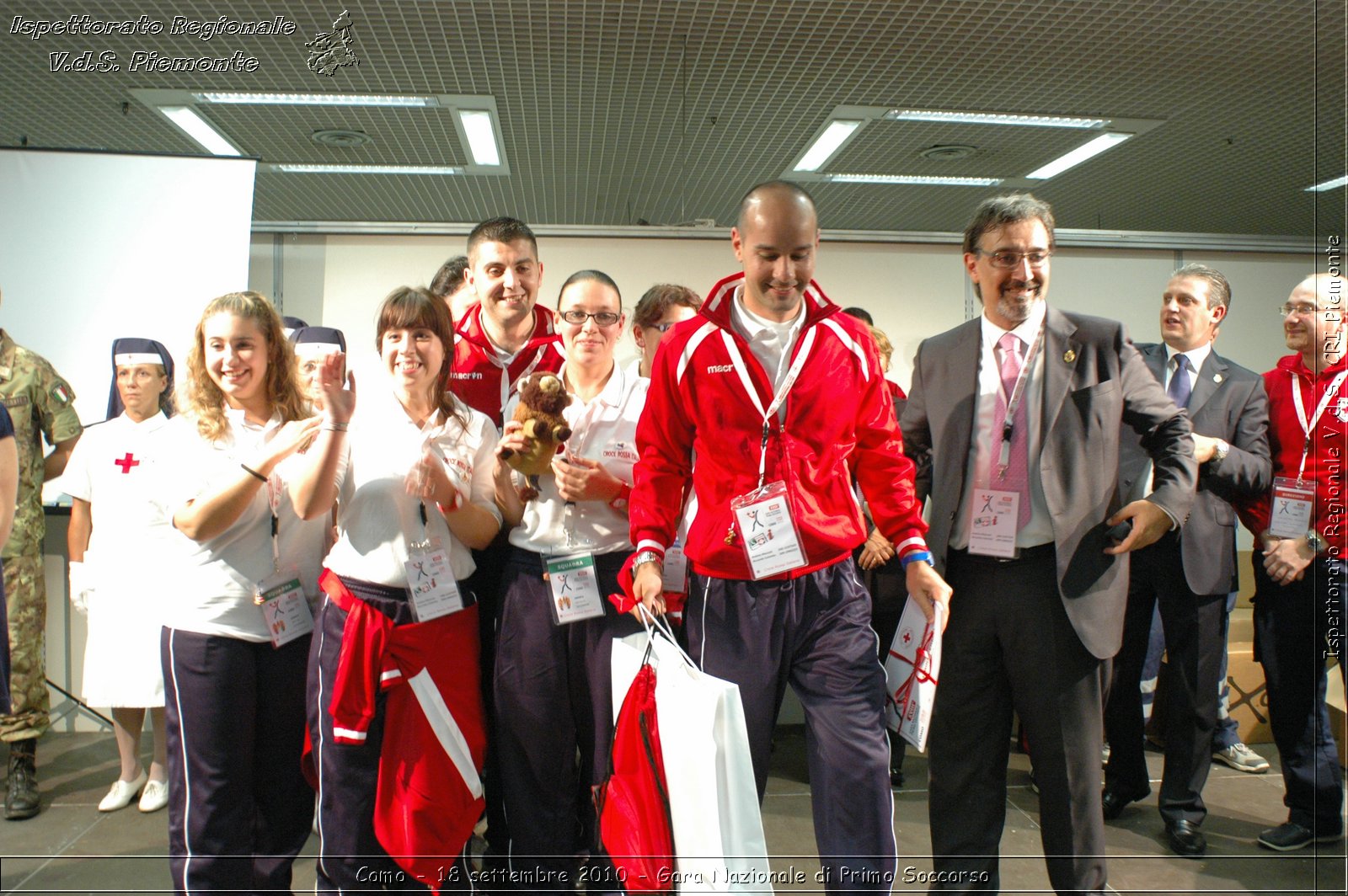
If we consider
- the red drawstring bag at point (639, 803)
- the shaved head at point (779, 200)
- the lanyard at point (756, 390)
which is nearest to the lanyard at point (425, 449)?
the red drawstring bag at point (639, 803)

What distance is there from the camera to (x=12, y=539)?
10.8 ft

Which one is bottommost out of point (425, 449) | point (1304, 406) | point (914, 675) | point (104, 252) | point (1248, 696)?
point (1248, 696)

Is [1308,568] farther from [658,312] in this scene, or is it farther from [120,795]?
[120,795]

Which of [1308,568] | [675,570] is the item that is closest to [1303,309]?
[1308,568]

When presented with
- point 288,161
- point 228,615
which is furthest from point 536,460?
point 288,161

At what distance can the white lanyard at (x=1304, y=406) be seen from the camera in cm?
280

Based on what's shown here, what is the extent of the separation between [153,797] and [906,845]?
105 inches

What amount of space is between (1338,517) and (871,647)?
1880 millimetres

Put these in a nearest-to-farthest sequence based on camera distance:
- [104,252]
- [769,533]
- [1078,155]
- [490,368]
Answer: [769,533]
[490,368]
[104,252]
[1078,155]

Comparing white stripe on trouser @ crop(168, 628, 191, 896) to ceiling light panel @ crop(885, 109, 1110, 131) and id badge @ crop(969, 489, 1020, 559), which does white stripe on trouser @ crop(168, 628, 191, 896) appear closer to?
id badge @ crop(969, 489, 1020, 559)

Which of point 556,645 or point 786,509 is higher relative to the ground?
point 786,509

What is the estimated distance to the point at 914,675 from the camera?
1.98 m

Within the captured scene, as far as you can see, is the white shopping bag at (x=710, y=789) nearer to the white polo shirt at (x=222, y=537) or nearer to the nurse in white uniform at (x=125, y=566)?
the white polo shirt at (x=222, y=537)

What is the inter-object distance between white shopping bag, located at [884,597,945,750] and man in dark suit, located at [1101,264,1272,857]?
1282 millimetres
